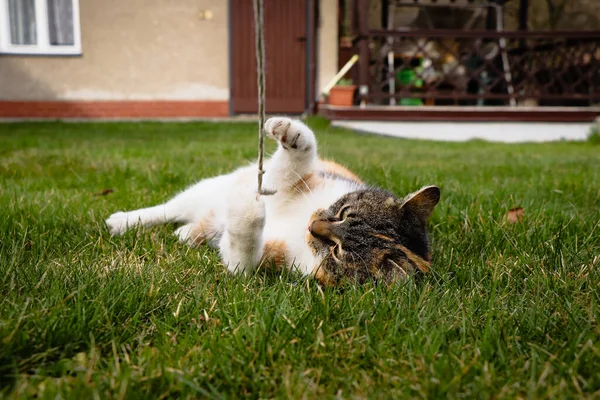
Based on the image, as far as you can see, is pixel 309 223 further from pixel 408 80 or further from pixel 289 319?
pixel 408 80

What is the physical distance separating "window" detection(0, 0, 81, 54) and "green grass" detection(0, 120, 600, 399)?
9.96m

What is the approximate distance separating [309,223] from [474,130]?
8.15m

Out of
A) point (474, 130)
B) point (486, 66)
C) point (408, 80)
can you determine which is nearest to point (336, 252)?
point (474, 130)

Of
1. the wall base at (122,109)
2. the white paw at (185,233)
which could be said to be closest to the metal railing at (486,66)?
the wall base at (122,109)

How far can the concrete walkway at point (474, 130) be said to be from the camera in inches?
370

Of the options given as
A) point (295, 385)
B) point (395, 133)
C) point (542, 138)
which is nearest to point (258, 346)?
point (295, 385)

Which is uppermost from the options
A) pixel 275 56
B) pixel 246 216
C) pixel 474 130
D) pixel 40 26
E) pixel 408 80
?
pixel 40 26

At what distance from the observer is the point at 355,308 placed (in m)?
1.46

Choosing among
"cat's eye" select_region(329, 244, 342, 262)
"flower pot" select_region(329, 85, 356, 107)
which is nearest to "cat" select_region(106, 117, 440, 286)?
"cat's eye" select_region(329, 244, 342, 262)

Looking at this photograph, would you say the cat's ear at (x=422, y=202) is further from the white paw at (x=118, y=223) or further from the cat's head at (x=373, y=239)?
the white paw at (x=118, y=223)

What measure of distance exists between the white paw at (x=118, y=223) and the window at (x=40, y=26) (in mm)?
10065

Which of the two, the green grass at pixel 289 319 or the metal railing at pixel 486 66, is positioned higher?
the metal railing at pixel 486 66

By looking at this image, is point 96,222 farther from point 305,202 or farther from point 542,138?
point 542,138

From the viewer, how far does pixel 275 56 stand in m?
11.5
